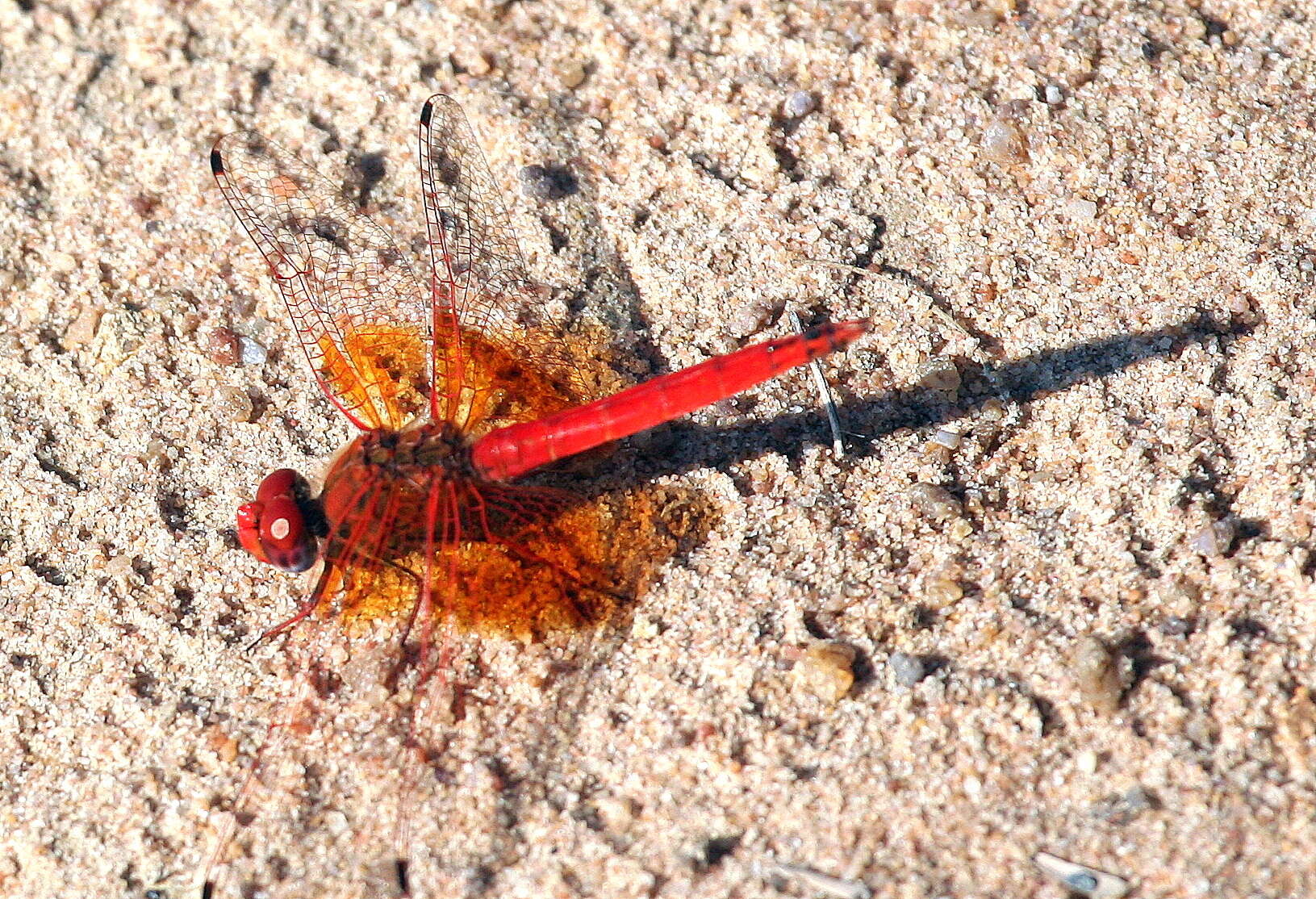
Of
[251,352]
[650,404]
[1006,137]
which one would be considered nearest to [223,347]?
[251,352]

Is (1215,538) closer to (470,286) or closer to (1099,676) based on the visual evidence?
(1099,676)

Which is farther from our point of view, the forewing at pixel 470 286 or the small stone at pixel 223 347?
the small stone at pixel 223 347

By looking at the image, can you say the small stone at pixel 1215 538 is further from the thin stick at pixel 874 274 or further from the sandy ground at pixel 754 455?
the thin stick at pixel 874 274

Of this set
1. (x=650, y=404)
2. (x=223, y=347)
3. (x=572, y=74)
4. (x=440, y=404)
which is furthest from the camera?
(x=572, y=74)

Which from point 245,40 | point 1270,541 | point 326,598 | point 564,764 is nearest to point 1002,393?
point 1270,541

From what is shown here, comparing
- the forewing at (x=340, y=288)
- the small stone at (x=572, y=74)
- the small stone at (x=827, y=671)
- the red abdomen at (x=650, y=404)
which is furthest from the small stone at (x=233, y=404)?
the small stone at (x=827, y=671)
